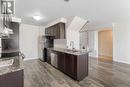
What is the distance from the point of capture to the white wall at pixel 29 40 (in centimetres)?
663

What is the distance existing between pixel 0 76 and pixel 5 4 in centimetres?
159

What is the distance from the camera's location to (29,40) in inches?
272

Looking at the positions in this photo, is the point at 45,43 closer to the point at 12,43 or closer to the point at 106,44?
the point at 12,43

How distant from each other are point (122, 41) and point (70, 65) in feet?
13.8

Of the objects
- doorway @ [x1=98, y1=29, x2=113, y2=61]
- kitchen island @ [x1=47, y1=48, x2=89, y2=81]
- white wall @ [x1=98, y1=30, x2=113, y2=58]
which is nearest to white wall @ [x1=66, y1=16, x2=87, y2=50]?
kitchen island @ [x1=47, y1=48, x2=89, y2=81]

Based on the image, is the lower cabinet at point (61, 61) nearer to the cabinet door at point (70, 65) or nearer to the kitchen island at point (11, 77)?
the cabinet door at point (70, 65)

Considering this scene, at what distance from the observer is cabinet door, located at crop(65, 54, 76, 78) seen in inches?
129

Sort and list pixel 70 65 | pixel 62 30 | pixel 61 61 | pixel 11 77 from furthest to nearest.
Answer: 1. pixel 62 30
2. pixel 61 61
3. pixel 70 65
4. pixel 11 77

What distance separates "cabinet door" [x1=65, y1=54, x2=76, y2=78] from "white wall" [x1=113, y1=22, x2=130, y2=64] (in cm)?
397

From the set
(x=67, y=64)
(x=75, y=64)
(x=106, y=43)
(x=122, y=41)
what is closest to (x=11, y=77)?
(x=75, y=64)

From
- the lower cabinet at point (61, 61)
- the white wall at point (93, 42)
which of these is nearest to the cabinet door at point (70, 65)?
the lower cabinet at point (61, 61)

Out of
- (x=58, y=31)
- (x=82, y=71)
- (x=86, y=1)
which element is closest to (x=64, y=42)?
(x=58, y=31)

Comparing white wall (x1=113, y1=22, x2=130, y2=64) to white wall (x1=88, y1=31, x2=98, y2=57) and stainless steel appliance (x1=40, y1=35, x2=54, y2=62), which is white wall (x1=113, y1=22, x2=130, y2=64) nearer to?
white wall (x1=88, y1=31, x2=98, y2=57)

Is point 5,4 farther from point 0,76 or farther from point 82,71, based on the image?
point 82,71
